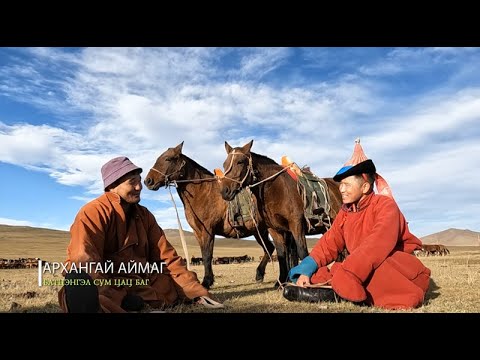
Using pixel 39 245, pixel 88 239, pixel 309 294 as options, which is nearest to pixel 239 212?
pixel 309 294

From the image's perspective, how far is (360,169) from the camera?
500 cm

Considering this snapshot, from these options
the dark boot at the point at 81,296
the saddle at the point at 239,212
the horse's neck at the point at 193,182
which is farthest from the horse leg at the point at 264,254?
the dark boot at the point at 81,296

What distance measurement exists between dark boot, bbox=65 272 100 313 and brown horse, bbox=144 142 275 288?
17.4 feet

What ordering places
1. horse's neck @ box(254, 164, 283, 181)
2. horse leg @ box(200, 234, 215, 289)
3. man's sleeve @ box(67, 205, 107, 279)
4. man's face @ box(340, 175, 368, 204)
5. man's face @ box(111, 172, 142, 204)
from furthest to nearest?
horse leg @ box(200, 234, 215, 289)
horse's neck @ box(254, 164, 283, 181)
man's face @ box(340, 175, 368, 204)
man's face @ box(111, 172, 142, 204)
man's sleeve @ box(67, 205, 107, 279)

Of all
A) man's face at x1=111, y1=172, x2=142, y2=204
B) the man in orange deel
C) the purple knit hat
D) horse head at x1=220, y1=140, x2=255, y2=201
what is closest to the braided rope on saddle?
horse head at x1=220, y1=140, x2=255, y2=201

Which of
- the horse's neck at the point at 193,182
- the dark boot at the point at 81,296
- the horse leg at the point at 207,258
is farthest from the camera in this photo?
the horse's neck at the point at 193,182

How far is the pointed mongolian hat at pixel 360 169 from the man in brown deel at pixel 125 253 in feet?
6.98

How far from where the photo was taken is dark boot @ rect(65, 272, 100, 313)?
372 centimetres

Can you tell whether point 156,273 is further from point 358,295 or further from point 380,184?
point 380,184

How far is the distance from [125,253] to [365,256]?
2.65 metres

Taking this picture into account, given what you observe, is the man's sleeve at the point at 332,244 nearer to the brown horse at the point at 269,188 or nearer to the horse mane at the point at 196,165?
the brown horse at the point at 269,188

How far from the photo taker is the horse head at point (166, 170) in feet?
30.2

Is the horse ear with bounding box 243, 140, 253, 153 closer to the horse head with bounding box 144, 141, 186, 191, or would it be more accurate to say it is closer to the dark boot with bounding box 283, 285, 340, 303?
the horse head with bounding box 144, 141, 186, 191

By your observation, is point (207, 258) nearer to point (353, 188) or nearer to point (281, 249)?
point (281, 249)
